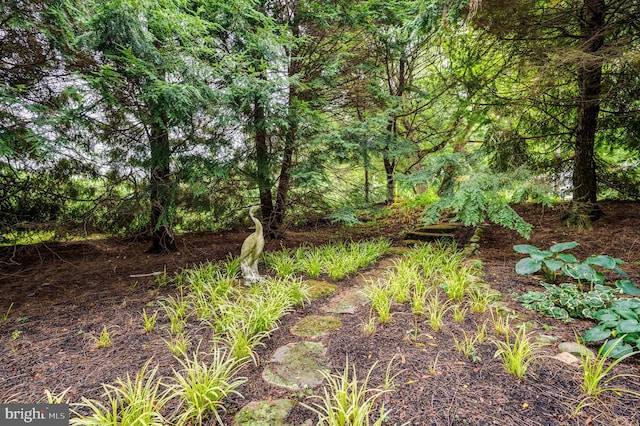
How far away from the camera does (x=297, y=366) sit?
1851 mm

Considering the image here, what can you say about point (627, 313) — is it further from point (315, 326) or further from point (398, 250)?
point (398, 250)

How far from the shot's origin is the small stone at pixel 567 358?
1.67 metres

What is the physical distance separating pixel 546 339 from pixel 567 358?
242mm

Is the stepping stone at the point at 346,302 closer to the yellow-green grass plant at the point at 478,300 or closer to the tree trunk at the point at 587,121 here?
the yellow-green grass plant at the point at 478,300

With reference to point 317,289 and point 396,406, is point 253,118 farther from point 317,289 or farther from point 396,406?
point 396,406

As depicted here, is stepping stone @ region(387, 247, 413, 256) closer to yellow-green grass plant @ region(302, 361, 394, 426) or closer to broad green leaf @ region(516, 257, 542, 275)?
broad green leaf @ region(516, 257, 542, 275)

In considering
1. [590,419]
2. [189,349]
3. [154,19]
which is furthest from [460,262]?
[154,19]

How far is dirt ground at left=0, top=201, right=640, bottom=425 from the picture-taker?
140cm

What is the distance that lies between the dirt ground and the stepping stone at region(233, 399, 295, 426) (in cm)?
5

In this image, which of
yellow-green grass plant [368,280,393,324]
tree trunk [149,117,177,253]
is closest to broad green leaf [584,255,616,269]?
yellow-green grass plant [368,280,393,324]

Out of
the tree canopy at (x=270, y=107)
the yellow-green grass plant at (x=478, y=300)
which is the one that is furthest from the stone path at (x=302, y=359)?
the tree canopy at (x=270, y=107)

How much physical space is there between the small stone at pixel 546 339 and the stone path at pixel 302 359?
1423 millimetres

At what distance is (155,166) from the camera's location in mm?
3779

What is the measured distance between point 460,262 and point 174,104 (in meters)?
3.94
